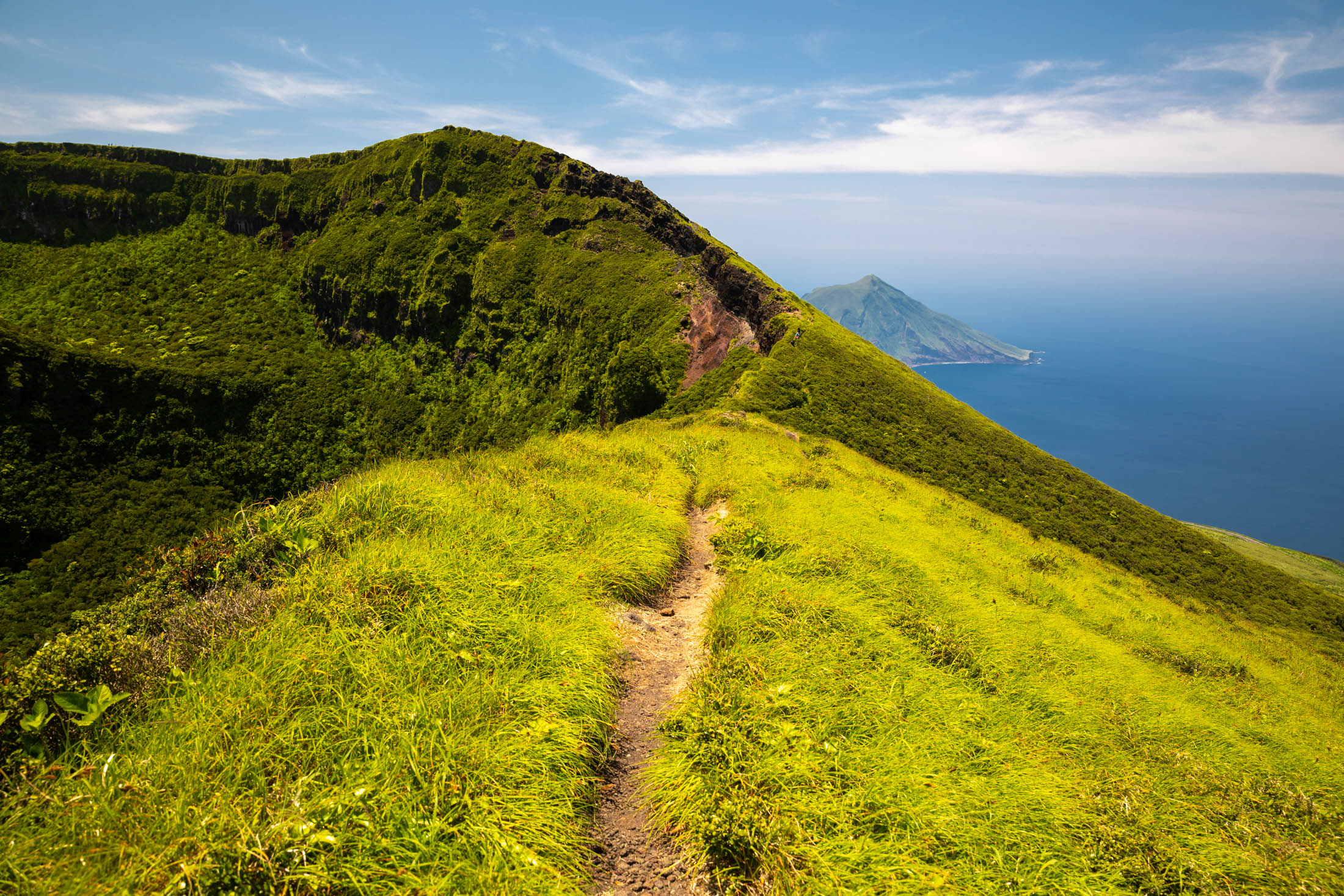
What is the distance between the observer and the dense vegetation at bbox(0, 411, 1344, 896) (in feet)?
11.8

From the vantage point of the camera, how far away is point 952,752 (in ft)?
17.1

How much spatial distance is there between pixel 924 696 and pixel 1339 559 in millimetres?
246674

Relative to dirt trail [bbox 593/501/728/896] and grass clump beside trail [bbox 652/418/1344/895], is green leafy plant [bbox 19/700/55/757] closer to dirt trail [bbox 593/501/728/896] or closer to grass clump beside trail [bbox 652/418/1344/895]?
Answer: dirt trail [bbox 593/501/728/896]

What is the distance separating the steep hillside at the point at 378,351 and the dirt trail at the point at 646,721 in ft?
29.7

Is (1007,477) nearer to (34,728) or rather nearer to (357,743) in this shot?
(357,743)

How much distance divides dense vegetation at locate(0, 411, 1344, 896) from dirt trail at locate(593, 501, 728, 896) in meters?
0.23

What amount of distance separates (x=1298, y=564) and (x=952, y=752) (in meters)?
131

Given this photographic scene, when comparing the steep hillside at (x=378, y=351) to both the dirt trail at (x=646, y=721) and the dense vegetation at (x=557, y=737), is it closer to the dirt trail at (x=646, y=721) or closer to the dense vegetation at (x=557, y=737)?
the dense vegetation at (x=557, y=737)

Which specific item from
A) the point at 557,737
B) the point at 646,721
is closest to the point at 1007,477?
the point at 646,721

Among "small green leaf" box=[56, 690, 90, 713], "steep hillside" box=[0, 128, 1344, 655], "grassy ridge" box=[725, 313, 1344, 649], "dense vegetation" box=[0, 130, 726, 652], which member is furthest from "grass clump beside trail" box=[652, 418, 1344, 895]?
"dense vegetation" box=[0, 130, 726, 652]

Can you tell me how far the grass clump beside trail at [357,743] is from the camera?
3.31m

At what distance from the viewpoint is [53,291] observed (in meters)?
84.7

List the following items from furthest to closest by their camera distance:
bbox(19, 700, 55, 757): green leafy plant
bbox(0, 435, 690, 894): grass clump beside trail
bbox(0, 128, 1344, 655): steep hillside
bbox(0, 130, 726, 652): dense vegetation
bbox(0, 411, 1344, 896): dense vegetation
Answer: bbox(0, 130, 726, 652): dense vegetation → bbox(0, 128, 1344, 655): steep hillside → bbox(19, 700, 55, 757): green leafy plant → bbox(0, 411, 1344, 896): dense vegetation → bbox(0, 435, 690, 894): grass clump beside trail

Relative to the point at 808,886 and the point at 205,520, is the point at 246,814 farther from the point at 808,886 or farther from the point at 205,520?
the point at 205,520
